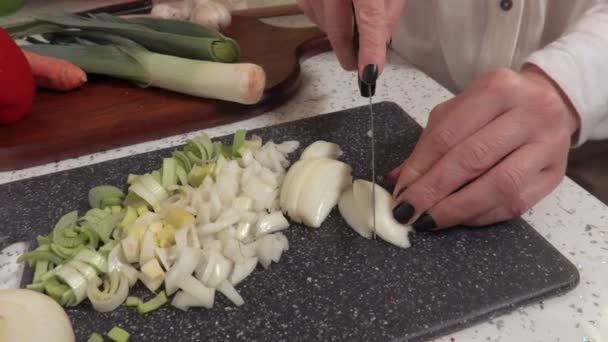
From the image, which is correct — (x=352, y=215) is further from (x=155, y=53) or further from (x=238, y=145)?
(x=155, y=53)

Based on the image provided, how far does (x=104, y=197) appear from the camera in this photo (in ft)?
2.59

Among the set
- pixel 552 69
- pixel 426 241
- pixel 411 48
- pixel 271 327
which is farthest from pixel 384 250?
pixel 411 48

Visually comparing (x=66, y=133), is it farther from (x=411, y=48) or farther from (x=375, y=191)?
(x=411, y=48)

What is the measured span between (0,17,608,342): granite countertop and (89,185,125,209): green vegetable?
0.59 ft

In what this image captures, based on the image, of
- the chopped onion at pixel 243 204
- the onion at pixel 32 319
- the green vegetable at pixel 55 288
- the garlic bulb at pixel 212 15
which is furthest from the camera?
the garlic bulb at pixel 212 15

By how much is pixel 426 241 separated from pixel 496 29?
1.79 ft

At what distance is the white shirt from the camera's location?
77cm

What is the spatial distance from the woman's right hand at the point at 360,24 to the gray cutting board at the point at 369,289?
23 centimetres

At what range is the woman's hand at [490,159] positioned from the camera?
688 mm

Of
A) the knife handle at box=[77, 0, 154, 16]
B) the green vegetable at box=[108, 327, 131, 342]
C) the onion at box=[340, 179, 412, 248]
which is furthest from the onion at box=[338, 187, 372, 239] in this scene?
the knife handle at box=[77, 0, 154, 16]

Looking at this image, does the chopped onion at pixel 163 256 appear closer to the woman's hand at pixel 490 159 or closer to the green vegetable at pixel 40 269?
the green vegetable at pixel 40 269

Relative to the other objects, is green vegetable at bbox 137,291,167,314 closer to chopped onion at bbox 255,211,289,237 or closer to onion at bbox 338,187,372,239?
chopped onion at bbox 255,211,289,237

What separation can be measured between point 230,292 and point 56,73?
677 millimetres

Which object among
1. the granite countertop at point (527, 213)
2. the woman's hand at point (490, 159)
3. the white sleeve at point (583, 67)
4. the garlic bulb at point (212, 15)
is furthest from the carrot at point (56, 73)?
the white sleeve at point (583, 67)
